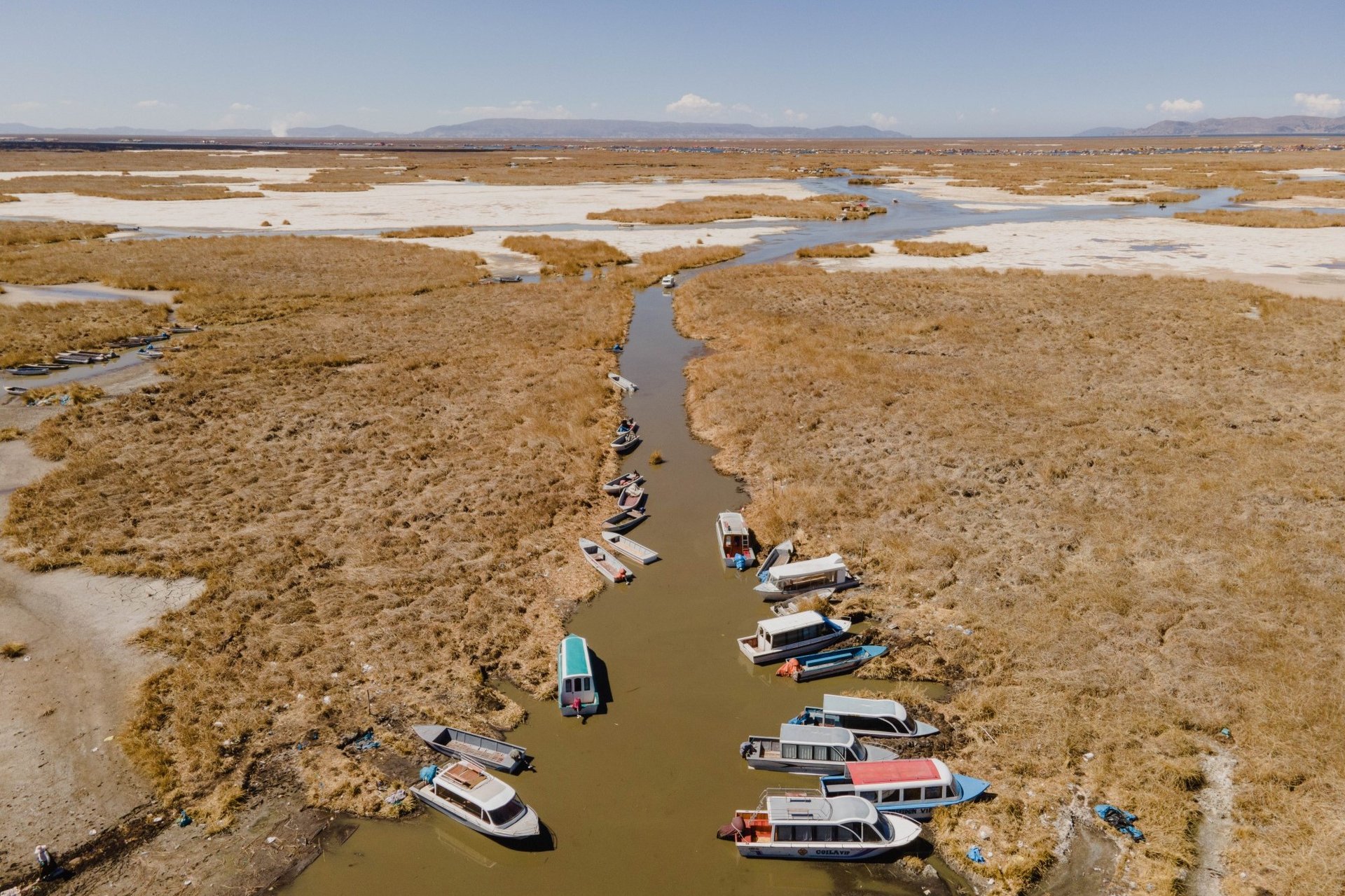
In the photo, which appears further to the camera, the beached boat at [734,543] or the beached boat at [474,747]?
the beached boat at [734,543]

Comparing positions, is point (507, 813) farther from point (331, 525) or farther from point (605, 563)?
point (331, 525)

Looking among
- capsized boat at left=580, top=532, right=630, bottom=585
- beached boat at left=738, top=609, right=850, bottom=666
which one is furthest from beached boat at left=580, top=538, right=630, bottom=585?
beached boat at left=738, top=609, right=850, bottom=666

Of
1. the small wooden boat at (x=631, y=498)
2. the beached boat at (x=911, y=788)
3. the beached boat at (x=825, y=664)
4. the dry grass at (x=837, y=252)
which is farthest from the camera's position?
the dry grass at (x=837, y=252)

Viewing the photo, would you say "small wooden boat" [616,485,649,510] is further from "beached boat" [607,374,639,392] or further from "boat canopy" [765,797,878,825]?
"boat canopy" [765,797,878,825]

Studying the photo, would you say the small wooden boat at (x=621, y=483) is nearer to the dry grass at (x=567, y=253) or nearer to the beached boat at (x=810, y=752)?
the beached boat at (x=810, y=752)

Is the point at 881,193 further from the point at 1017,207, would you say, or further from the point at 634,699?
the point at 634,699

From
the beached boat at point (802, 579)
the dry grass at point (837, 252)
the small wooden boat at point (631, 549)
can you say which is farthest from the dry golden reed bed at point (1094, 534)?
the dry grass at point (837, 252)

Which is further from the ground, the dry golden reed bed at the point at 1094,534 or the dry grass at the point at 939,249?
the dry grass at the point at 939,249
